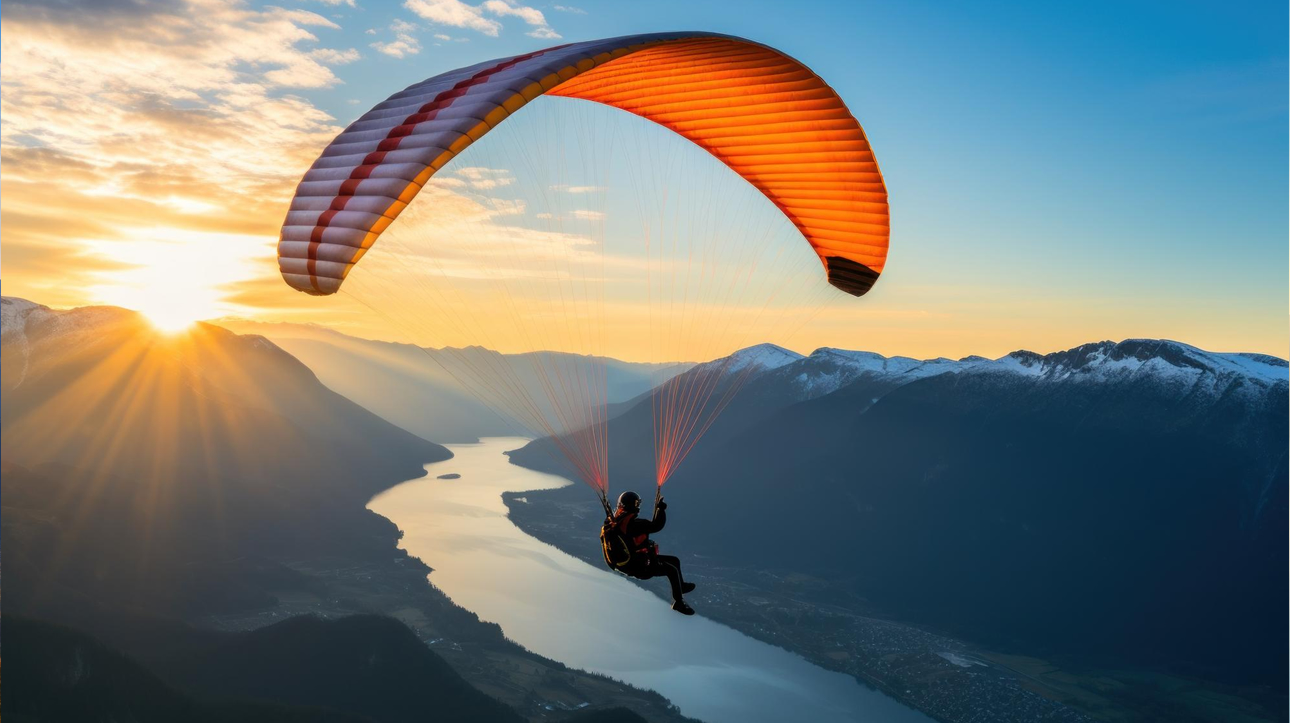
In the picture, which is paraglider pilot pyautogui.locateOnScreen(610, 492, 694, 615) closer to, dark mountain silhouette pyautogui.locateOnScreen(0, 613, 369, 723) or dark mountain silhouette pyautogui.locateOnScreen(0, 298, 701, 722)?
dark mountain silhouette pyautogui.locateOnScreen(0, 613, 369, 723)

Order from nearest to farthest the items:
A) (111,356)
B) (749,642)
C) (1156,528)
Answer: (749,642), (1156,528), (111,356)

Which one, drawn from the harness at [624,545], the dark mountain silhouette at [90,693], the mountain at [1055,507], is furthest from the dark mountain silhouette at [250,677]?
the mountain at [1055,507]

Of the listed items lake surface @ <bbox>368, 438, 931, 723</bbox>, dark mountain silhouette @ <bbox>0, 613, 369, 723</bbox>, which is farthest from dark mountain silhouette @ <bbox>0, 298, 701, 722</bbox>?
lake surface @ <bbox>368, 438, 931, 723</bbox>

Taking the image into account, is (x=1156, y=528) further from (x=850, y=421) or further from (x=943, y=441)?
(x=850, y=421)

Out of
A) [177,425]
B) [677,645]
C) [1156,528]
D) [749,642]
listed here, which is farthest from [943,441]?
[177,425]

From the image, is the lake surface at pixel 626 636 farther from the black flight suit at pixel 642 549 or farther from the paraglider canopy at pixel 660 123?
the black flight suit at pixel 642 549

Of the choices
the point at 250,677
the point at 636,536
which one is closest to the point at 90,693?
the point at 250,677
